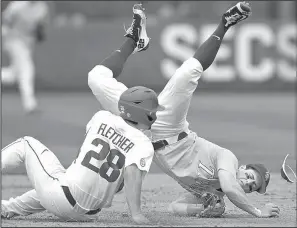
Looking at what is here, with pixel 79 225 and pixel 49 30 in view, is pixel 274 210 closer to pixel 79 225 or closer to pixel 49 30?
pixel 79 225

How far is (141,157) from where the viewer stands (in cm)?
579

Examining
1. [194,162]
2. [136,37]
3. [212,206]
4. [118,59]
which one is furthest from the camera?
[136,37]

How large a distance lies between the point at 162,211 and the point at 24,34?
10.2 m

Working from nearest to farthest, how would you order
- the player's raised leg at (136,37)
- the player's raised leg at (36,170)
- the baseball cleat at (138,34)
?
the player's raised leg at (36,170) < the player's raised leg at (136,37) < the baseball cleat at (138,34)

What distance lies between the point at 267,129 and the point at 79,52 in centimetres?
741

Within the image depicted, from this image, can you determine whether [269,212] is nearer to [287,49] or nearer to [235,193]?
[235,193]

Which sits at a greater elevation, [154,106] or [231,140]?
[154,106]

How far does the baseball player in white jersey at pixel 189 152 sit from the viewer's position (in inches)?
259

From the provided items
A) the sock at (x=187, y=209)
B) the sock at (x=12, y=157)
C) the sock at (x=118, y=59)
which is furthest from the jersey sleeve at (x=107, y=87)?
the sock at (x=187, y=209)

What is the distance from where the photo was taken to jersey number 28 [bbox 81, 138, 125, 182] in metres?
5.87

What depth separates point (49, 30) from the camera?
20.4 meters

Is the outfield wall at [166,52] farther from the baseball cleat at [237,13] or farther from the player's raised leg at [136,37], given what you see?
the baseball cleat at [237,13]

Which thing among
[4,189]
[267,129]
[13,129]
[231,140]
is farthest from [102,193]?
[267,129]

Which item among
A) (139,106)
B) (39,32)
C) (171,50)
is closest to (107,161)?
(139,106)
